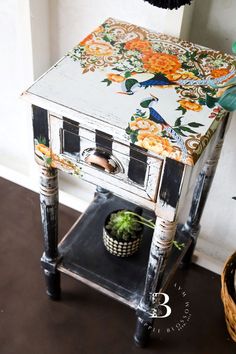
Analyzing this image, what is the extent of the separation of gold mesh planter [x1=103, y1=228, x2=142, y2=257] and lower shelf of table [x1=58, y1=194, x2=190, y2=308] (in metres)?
0.02

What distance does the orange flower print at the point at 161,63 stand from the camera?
103 cm

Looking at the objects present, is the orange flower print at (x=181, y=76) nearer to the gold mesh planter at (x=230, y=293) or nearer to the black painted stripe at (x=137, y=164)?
the black painted stripe at (x=137, y=164)

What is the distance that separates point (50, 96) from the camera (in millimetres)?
941

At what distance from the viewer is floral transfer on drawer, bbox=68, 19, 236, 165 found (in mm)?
887

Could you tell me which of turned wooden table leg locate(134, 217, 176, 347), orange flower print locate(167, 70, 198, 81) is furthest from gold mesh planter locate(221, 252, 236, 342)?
orange flower print locate(167, 70, 198, 81)

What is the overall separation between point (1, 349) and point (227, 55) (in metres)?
0.92

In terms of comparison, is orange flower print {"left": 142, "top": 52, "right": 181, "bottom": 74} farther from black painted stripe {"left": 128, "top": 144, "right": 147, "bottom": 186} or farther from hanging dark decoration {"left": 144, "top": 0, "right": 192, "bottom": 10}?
black painted stripe {"left": 128, "top": 144, "right": 147, "bottom": 186}

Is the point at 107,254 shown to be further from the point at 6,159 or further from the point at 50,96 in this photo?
the point at 6,159

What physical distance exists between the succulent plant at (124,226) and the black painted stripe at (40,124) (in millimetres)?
366

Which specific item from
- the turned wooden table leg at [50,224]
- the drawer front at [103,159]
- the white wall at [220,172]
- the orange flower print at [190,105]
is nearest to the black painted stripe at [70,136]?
the drawer front at [103,159]

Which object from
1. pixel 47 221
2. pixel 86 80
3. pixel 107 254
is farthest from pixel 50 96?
pixel 107 254

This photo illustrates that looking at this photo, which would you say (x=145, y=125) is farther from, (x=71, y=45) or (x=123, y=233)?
(x=71, y=45)

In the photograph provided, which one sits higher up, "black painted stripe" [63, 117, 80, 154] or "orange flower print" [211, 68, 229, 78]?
"orange flower print" [211, 68, 229, 78]

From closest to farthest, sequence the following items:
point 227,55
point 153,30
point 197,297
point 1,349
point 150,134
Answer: point 150,134 < point 227,55 < point 153,30 < point 1,349 < point 197,297
